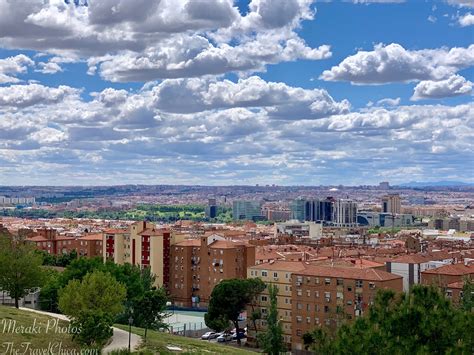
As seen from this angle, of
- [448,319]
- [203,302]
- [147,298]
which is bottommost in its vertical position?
[203,302]

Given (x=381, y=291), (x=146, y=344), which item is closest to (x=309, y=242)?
(x=146, y=344)

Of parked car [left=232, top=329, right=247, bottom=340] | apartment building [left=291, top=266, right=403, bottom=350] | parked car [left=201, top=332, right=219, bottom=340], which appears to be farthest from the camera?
parked car [left=232, top=329, right=247, bottom=340]

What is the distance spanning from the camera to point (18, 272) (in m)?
38.2

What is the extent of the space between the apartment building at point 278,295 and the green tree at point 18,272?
48.4ft

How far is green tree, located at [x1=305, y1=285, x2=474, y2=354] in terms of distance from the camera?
1336cm

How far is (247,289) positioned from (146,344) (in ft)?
65.6

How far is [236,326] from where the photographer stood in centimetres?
4697

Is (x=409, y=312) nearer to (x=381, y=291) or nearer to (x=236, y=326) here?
(x=381, y=291)

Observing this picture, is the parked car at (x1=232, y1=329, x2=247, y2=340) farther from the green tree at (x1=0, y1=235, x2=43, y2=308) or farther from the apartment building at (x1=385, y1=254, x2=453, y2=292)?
the green tree at (x1=0, y1=235, x2=43, y2=308)

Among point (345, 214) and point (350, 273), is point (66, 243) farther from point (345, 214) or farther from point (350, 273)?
point (345, 214)

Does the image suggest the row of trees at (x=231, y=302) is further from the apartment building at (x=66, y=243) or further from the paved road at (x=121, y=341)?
the apartment building at (x=66, y=243)

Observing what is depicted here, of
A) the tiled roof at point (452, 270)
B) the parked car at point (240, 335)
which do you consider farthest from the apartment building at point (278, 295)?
the tiled roof at point (452, 270)

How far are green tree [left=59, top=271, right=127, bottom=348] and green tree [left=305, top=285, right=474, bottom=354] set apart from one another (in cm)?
1263

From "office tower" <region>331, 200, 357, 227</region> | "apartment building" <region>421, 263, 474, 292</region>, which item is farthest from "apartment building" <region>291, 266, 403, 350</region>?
"office tower" <region>331, 200, 357, 227</region>
